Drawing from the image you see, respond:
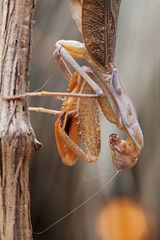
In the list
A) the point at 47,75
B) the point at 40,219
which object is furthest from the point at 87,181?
the point at 47,75

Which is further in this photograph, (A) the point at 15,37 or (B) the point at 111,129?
(B) the point at 111,129

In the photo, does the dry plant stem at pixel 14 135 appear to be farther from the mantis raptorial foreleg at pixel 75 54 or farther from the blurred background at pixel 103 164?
the blurred background at pixel 103 164

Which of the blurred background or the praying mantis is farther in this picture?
the blurred background

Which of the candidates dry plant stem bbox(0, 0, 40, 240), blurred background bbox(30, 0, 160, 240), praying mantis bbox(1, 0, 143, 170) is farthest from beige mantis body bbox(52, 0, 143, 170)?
blurred background bbox(30, 0, 160, 240)

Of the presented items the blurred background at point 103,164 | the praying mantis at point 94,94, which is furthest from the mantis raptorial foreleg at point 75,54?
the blurred background at point 103,164

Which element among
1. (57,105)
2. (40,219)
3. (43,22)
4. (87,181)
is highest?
(43,22)

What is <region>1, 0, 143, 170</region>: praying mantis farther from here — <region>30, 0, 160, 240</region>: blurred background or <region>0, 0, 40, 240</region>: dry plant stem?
<region>30, 0, 160, 240</region>: blurred background

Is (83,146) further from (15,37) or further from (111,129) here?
(111,129)
